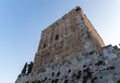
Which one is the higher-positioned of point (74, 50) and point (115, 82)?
point (74, 50)

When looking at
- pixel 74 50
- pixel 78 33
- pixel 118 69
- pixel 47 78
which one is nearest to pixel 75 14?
pixel 78 33

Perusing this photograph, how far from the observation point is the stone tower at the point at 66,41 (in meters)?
10.0

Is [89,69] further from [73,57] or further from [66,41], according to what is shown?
[66,41]

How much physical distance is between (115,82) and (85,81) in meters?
1.71

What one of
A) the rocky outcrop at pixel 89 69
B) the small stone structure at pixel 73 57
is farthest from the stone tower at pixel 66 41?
the rocky outcrop at pixel 89 69

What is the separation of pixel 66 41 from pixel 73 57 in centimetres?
241

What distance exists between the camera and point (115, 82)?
20.9 feet

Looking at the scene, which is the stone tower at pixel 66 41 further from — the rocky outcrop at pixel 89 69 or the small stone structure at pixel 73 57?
the rocky outcrop at pixel 89 69

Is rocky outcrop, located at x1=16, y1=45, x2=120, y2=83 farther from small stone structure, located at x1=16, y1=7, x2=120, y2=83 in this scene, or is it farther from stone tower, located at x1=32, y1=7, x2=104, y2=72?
stone tower, located at x1=32, y1=7, x2=104, y2=72

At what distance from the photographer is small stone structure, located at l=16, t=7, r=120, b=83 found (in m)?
7.35

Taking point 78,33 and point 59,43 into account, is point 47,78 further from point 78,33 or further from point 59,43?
point 78,33

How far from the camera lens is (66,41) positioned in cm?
1176

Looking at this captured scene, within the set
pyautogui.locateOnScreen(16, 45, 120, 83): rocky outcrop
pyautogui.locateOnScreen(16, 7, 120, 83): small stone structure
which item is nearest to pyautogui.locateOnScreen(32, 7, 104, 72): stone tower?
pyautogui.locateOnScreen(16, 7, 120, 83): small stone structure

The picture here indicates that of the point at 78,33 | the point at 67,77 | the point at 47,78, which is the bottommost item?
the point at 67,77
